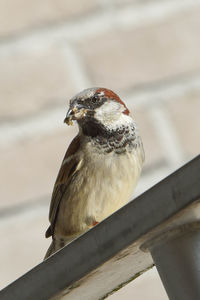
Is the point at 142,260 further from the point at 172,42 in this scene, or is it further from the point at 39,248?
the point at 172,42

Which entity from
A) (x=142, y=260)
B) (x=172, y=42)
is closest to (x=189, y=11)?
(x=172, y=42)

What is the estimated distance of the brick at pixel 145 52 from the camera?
1.20m

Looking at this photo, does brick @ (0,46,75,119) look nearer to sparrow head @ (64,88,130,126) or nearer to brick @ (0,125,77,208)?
brick @ (0,125,77,208)

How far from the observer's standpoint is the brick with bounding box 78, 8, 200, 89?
120 cm

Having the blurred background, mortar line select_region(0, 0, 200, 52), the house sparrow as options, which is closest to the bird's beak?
the house sparrow

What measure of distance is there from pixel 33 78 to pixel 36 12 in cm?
11

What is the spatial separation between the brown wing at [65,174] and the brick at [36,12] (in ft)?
1.38

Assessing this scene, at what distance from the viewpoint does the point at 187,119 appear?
3.91ft

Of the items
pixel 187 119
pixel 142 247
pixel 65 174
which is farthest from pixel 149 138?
pixel 142 247

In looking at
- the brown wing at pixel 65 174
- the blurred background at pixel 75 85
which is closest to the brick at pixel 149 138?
the blurred background at pixel 75 85

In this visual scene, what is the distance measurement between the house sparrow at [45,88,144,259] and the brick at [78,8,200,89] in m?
0.37

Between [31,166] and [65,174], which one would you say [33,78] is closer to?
[31,166]

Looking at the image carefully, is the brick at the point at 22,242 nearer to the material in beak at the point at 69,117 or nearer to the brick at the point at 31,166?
the brick at the point at 31,166

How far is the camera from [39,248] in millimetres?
1139
